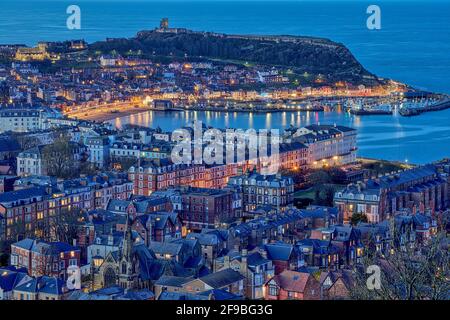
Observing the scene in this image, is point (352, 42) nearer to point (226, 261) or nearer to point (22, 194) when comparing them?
point (22, 194)

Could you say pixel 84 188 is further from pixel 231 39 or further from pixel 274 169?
pixel 231 39

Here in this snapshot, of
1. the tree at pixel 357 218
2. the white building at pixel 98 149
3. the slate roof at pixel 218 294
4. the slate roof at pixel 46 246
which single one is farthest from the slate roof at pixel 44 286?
the white building at pixel 98 149

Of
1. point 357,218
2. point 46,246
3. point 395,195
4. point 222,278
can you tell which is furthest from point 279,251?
point 395,195

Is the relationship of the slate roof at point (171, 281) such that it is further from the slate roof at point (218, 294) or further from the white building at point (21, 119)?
the white building at point (21, 119)

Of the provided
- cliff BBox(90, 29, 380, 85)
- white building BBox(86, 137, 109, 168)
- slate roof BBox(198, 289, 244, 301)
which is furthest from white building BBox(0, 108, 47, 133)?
cliff BBox(90, 29, 380, 85)

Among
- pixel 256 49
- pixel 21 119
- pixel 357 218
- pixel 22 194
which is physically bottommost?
pixel 357 218
